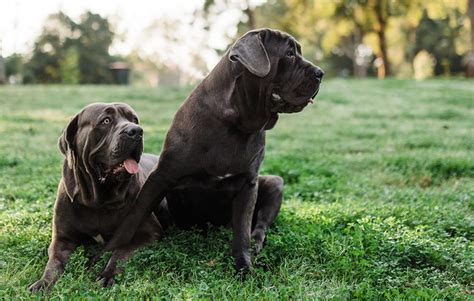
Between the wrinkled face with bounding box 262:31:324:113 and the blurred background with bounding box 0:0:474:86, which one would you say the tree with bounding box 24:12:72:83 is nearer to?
the blurred background with bounding box 0:0:474:86

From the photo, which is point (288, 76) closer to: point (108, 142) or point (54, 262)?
point (108, 142)

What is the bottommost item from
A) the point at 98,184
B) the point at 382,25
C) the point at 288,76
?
the point at 98,184

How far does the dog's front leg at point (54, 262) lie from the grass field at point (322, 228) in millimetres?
73

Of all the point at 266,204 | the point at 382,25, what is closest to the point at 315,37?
the point at 382,25

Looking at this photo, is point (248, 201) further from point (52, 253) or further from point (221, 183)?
point (52, 253)

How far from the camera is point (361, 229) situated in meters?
4.41

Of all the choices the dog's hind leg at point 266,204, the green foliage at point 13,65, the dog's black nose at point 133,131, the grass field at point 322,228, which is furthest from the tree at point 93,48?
the dog's black nose at point 133,131

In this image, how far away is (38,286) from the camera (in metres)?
3.51

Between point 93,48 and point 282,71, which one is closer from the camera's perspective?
point 282,71

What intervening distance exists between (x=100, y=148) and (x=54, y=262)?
0.84 meters

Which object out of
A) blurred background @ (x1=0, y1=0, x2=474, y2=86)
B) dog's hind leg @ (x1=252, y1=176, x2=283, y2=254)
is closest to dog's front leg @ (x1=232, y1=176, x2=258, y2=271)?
dog's hind leg @ (x1=252, y1=176, x2=283, y2=254)

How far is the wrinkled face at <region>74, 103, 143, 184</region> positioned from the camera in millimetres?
3730

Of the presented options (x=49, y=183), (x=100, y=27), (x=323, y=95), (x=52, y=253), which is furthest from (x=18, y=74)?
(x=52, y=253)

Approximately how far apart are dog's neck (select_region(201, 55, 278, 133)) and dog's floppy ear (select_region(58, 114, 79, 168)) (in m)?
1.03
